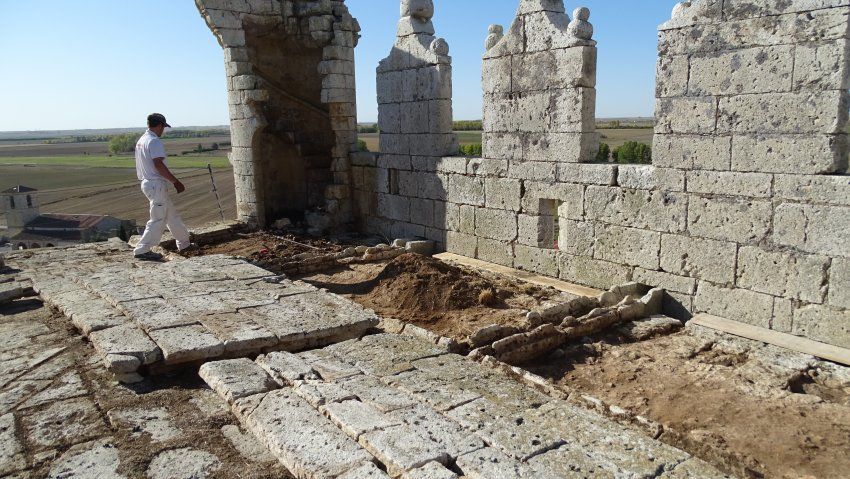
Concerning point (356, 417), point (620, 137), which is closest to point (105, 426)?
point (356, 417)

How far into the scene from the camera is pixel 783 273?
5.39 metres

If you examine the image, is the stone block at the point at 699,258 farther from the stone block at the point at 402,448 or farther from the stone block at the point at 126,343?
the stone block at the point at 126,343

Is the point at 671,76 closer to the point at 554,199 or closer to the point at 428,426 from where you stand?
the point at 554,199

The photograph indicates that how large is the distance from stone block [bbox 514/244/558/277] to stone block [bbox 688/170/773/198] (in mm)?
1957

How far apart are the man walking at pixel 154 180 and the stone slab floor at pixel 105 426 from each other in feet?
12.3

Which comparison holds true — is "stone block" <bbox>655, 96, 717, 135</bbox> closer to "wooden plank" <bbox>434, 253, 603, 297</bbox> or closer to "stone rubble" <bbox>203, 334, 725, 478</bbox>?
"wooden plank" <bbox>434, 253, 603, 297</bbox>

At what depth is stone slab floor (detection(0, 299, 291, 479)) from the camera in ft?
9.78

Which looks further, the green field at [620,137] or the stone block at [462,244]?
the green field at [620,137]

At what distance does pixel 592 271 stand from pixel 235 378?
4.55 m

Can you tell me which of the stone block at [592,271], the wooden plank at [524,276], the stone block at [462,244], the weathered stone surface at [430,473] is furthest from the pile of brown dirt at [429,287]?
the weathered stone surface at [430,473]

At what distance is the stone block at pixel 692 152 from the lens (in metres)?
5.76

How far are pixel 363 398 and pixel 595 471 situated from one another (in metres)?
1.38

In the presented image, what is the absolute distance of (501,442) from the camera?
3109 mm

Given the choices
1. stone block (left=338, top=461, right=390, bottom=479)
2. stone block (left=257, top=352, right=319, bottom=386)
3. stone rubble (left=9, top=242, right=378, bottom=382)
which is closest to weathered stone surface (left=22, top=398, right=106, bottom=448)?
stone rubble (left=9, top=242, right=378, bottom=382)
